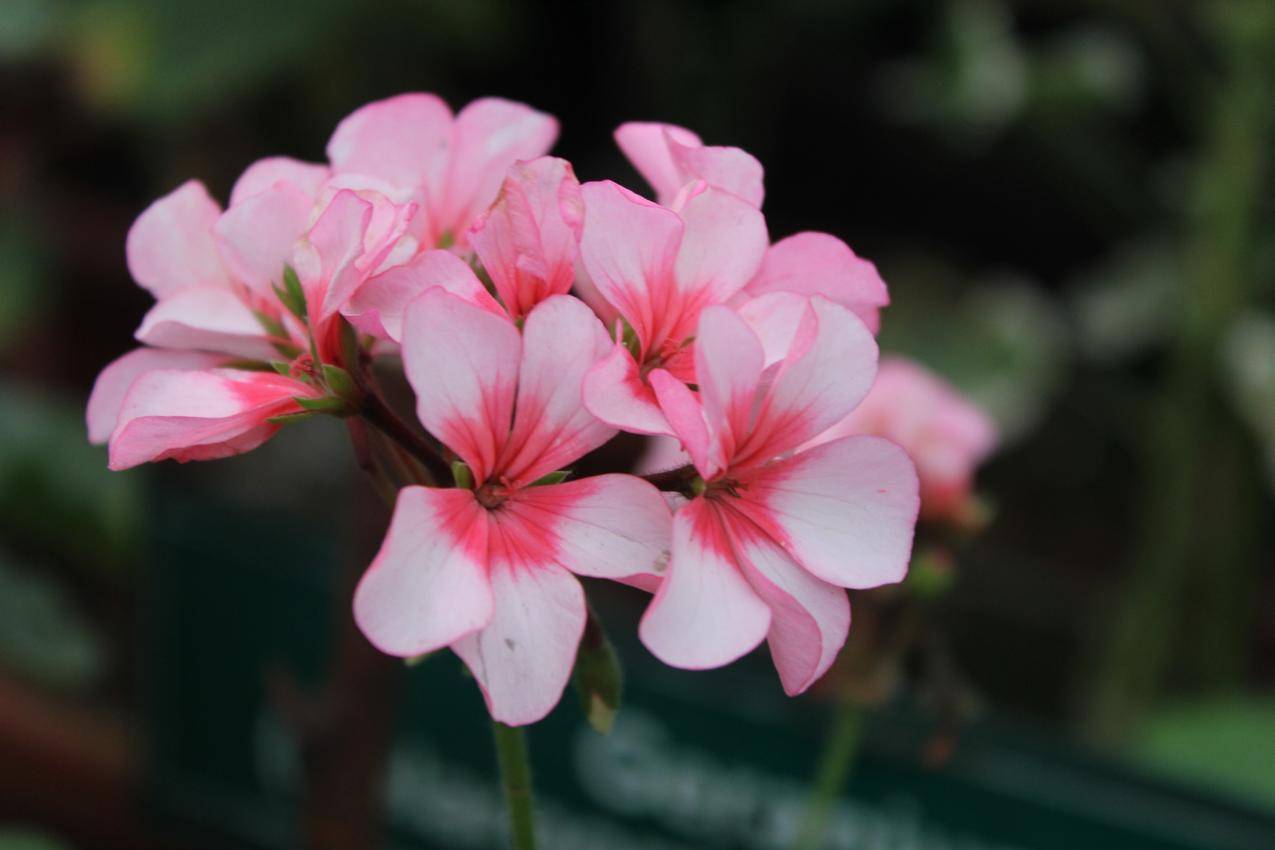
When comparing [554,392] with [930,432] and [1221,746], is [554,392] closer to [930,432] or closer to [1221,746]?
[930,432]

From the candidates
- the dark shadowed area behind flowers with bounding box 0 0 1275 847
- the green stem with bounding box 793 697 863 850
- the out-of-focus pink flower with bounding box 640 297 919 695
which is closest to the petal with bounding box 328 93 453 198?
the out-of-focus pink flower with bounding box 640 297 919 695

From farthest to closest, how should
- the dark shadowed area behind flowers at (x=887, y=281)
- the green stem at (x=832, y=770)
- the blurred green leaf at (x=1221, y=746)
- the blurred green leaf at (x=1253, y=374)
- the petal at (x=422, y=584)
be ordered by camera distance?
the blurred green leaf at (x=1253, y=374), the dark shadowed area behind flowers at (x=887, y=281), the blurred green leaf at (x=1221, y=746), the green stem at (x=832, y=770), the petal at (x=422, y=584)

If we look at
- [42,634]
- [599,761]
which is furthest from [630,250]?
[42,634]

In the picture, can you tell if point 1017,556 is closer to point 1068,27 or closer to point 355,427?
point 1068,27

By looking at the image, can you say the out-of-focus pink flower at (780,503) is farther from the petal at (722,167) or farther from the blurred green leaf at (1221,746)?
the blurred green leaf at (1221,746)

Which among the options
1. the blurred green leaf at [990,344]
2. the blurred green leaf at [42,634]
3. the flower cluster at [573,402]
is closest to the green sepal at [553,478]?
the flower cluster at [573,402]
